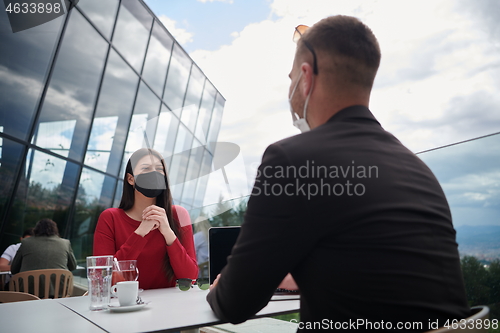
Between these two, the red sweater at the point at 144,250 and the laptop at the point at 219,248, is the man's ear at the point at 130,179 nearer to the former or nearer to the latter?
the red sweater at the point at 144,250

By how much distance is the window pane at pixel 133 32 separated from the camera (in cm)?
672

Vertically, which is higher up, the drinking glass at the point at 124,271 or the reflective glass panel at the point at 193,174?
the reflective glass panel at the point at 193,174

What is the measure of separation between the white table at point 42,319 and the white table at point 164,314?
0.11 feet

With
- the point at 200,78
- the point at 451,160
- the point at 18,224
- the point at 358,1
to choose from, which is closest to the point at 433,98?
the point at 358,1

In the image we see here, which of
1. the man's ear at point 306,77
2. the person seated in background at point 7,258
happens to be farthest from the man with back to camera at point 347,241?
the person seated in background at point 7,258

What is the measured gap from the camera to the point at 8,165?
4.50 meters

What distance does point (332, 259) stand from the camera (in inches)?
26.5

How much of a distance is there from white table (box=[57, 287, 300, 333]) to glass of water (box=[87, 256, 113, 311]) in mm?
51

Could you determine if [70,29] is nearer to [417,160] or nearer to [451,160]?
[451,160]

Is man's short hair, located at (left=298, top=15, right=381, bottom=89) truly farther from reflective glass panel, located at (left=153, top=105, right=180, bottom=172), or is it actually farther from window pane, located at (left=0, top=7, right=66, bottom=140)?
reflective glass panel, located at (left=153, top=105, right=180, bottom=172)

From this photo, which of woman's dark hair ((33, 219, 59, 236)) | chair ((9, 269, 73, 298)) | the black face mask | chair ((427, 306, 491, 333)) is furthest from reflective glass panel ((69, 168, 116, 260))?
chair ((427, 306, 491, 333))

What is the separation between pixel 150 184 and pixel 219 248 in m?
0.60

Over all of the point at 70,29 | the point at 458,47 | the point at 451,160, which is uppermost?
the point at 458,47

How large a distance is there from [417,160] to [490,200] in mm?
1456
